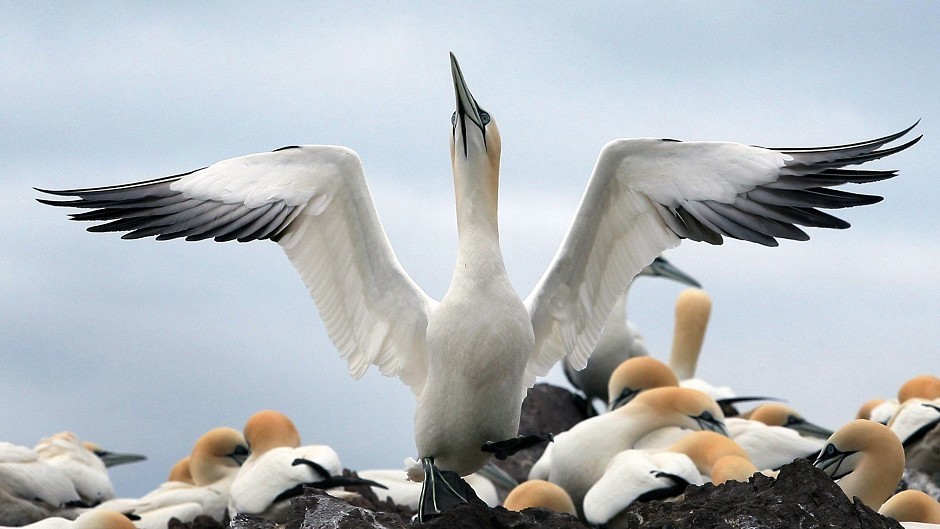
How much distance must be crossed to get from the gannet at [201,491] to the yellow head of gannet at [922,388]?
468cm

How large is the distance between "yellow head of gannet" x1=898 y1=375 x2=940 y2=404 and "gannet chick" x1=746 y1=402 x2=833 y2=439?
1.52 m

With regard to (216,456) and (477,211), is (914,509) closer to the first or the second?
(477,211)

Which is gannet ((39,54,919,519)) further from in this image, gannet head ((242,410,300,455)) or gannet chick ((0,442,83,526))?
gannet chick ((0,442,83,526))

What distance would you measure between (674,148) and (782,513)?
1882 mm

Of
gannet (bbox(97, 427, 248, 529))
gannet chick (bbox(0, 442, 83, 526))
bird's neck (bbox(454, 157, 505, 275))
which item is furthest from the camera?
gannet chick (bbox(0, 442, 83, 526))

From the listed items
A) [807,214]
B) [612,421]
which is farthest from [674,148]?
[612,421]

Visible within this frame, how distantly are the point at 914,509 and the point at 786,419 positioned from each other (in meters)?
5.31

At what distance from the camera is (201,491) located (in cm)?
919

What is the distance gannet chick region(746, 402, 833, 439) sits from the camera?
11.2 meters

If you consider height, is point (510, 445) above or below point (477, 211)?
below

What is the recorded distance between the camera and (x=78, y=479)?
10023mm

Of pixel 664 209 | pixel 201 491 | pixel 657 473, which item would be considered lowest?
pixel 201 491

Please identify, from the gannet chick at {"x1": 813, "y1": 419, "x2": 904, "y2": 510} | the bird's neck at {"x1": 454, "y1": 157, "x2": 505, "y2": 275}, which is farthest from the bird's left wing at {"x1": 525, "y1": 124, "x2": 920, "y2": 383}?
the gannet chick at {"x1": 813, "y1": 419, "x2": 904, "y2": 510}

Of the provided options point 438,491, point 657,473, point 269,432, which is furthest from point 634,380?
point 438,491
